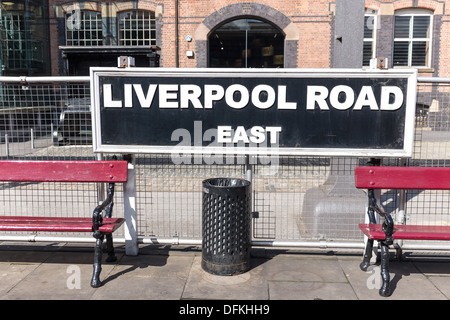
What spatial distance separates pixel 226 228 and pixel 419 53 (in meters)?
18.0

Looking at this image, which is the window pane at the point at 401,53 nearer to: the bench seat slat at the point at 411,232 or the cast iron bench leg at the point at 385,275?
the bench seat slat at the point at 411,232

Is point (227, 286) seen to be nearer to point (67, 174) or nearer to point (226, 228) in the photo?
point (226, 228)

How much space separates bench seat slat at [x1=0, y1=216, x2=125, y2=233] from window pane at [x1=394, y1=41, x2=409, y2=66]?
18.0 metres

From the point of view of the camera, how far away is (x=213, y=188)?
433 cm

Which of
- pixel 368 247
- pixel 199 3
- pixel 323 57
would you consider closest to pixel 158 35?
pixel 199 3

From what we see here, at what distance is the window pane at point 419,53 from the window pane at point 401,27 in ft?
2.05

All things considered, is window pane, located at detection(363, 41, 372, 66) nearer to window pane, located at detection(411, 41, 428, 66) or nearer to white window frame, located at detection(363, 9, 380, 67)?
white window frame, located at detection(363, 9, 380, 67)

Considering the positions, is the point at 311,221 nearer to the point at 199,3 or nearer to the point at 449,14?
the point at 199,3

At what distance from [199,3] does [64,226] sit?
16.2m

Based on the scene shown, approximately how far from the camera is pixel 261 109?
457cm

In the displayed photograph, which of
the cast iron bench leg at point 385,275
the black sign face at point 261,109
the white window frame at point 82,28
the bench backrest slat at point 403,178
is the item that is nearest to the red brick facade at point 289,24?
the white window frame at point 82,28

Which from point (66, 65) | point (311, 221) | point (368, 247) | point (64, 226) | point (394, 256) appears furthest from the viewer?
point (66, 65)

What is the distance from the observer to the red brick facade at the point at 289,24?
18.1m

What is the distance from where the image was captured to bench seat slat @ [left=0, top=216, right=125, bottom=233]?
423 centimetres
